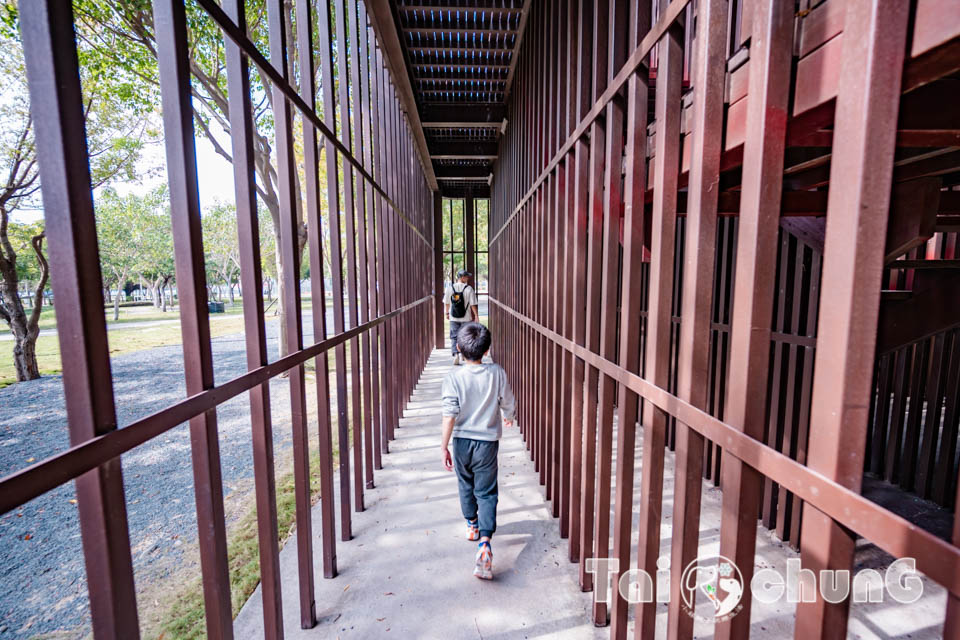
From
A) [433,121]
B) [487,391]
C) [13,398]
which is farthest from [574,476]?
[13,398]

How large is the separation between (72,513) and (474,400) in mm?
5350

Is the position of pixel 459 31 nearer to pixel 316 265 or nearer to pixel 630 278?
pixel 316 265

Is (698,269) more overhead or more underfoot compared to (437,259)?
more underfoot

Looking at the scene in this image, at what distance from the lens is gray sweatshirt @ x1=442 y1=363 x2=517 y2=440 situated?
2.97 meters

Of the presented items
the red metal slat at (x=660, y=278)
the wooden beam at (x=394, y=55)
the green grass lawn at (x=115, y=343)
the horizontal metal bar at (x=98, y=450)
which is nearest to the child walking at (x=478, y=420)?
the red metal slat at (x=660, y=278)

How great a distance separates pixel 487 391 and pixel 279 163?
6.08ft

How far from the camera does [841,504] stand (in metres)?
0.89

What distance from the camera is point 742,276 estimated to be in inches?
46.3

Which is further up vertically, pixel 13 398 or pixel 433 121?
pixel 433 121

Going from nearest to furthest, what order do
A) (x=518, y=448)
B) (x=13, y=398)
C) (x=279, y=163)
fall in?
(x=279, y=163) → (x=518, y=448) → (x=13, y=398)

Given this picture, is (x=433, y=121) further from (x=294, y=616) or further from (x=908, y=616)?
(x=908, y=616)

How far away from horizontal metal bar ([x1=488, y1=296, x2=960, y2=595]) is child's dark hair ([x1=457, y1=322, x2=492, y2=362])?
5.20ft

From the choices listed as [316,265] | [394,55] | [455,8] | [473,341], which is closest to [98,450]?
[316,265]

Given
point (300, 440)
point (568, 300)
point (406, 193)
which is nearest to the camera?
point (300, 440)
